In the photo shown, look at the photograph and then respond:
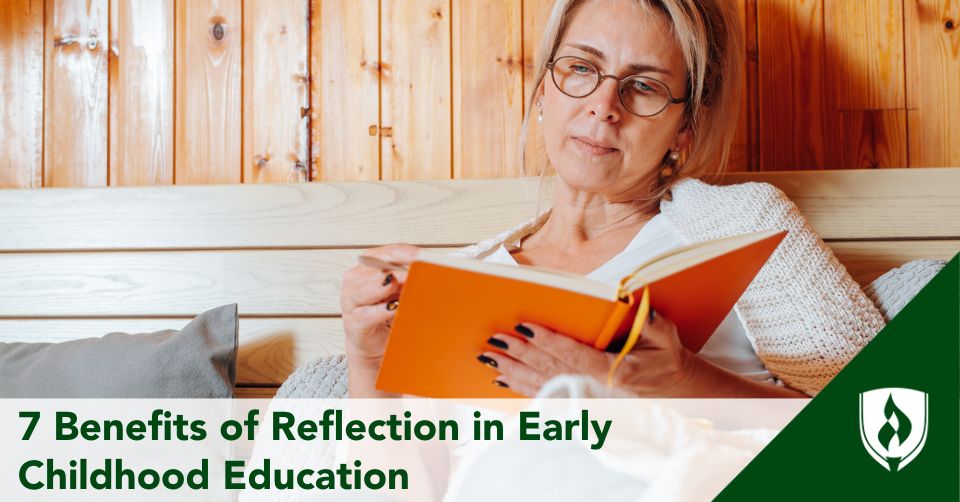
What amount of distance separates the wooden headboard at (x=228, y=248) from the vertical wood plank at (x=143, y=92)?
0.16 metres

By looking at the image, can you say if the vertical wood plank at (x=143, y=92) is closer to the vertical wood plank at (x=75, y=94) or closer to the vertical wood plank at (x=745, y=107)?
the vertical wood plank at (x=75, y=94)

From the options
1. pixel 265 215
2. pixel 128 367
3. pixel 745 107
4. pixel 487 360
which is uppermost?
pixel 745 107

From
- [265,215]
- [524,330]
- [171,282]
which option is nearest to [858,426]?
[524,330]

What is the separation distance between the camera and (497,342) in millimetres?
698

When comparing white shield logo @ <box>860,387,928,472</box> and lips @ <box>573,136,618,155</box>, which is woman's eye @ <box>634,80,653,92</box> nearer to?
lips @ <box>573,136,618,155</box>

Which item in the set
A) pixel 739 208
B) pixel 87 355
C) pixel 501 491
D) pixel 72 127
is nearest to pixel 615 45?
pixel 739 208

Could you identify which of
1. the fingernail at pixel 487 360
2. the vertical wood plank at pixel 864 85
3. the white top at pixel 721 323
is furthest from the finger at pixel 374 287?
the vertical wood plank at pixel 864 85

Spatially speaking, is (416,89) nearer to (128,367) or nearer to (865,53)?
(128,367)

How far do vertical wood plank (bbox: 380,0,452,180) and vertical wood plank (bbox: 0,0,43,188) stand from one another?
0.75 m

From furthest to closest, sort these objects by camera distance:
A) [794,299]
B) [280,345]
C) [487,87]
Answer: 1. [487,87]
2. [280,345]
3. [794,299]

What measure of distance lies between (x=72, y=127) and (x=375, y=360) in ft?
3.56

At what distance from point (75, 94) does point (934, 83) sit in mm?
1717

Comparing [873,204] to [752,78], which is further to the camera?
[752,78]

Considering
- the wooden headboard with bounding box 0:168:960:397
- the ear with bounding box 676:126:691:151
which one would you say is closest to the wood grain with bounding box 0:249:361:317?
the wooden headboard with bounding box 0:168:960:397
